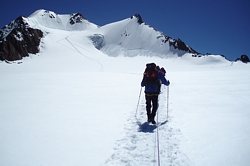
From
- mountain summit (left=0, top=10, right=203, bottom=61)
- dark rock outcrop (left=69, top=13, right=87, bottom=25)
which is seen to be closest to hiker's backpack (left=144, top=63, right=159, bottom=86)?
mountain summit (left=0, top=10, right=203, bottom=61)

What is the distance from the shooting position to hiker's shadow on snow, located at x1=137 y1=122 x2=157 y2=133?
5.13m

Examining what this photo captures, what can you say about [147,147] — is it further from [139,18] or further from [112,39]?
[139,18]

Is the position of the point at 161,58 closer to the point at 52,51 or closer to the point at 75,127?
the point at 52,51

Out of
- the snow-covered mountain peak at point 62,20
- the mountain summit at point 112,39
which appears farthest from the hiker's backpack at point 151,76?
the snow-covered mountain peak at point 62,20

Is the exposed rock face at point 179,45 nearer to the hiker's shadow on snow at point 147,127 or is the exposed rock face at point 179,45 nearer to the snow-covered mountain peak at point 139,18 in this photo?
the snow-covered mountain peak at point 139,18

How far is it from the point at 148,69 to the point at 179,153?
9.60 ft

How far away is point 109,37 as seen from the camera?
80.6 metres

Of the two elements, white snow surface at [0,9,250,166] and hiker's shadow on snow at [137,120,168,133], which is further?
hiker's shadow on snow at [137,120,168,133]

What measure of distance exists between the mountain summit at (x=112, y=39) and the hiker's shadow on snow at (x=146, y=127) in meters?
55.2

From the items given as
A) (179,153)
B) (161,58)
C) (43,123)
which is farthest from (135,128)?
(161,58)

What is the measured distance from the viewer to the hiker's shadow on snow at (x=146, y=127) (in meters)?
5.13

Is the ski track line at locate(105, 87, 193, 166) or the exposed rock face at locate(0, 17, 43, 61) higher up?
the exposed rock face at locate(0, 17, 43, 61)

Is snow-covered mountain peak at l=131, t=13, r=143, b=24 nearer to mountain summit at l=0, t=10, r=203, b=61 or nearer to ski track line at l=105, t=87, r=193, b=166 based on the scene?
mountain summit at l=0, t=10, r=203, b=61

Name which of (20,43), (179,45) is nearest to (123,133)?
(20,43)
